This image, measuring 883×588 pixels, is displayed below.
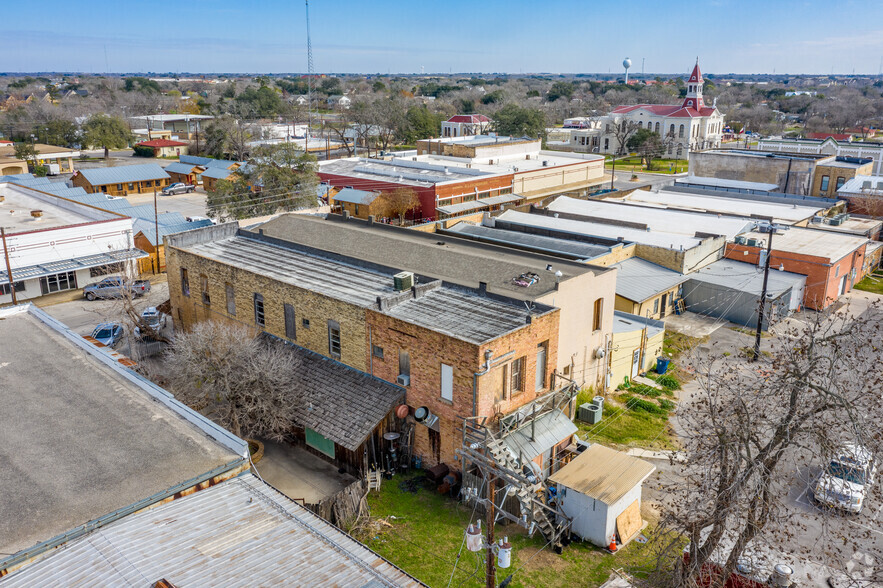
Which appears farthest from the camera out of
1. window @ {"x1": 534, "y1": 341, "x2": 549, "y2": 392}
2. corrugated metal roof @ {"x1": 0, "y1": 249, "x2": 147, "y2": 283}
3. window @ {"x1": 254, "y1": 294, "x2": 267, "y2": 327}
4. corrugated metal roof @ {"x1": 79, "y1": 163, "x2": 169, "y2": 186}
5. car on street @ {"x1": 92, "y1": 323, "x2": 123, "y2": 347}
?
corrugated metal roof @ {"x1": 79, "y1": 163, "x2": 169, "y2": 186}

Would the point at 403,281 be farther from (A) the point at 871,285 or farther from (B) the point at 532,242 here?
(A) the point at 871,285

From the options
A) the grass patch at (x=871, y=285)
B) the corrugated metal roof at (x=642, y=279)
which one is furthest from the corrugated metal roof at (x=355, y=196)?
the grass patch at (x=871, y=285)

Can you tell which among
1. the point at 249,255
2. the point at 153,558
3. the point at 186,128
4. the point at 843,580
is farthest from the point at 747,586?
the point at 186,128

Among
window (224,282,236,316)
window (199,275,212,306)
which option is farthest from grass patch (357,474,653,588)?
window (199,275,212,306)

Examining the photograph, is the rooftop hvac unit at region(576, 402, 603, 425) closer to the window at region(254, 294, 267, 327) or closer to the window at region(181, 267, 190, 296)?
the window at region(254, 294, 267, 327)

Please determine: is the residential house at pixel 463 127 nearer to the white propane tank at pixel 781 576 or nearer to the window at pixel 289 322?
the window at pixel 289 322

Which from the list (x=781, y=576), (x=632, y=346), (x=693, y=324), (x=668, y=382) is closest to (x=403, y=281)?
(x=632, y=346)
